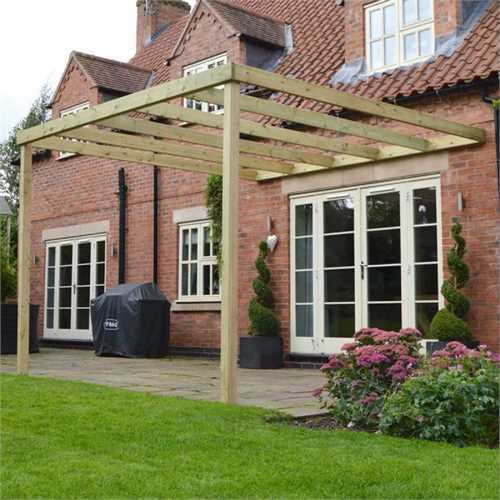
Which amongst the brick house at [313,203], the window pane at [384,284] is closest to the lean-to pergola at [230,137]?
the brick house at [313,203]

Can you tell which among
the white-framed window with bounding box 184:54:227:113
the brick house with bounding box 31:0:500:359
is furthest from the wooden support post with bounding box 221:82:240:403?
the white-framed window with bounding box 184:54:227:113

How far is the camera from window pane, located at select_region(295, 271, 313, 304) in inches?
457

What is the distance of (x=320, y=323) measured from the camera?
11.4m

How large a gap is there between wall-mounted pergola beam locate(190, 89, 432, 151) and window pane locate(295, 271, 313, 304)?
282 cm

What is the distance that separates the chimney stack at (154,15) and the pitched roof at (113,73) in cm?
234

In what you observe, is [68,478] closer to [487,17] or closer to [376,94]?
[376,94]

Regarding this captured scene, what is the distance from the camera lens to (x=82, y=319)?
1602 centimetres

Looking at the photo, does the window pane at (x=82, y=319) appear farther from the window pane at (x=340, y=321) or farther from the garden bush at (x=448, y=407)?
the garden bush at (x=448, y=407)

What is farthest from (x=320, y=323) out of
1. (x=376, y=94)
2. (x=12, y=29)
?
(x=12, y=29)

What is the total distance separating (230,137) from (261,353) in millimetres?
5217

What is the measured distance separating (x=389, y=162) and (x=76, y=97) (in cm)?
848

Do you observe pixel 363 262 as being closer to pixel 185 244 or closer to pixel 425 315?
pixel 425 315

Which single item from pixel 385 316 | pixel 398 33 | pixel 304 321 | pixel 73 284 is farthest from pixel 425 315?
pixel 73 284

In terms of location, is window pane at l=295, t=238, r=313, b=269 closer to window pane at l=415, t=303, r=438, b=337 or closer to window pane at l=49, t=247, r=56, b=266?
window pane at l=415, t=303, r=438, b=337
